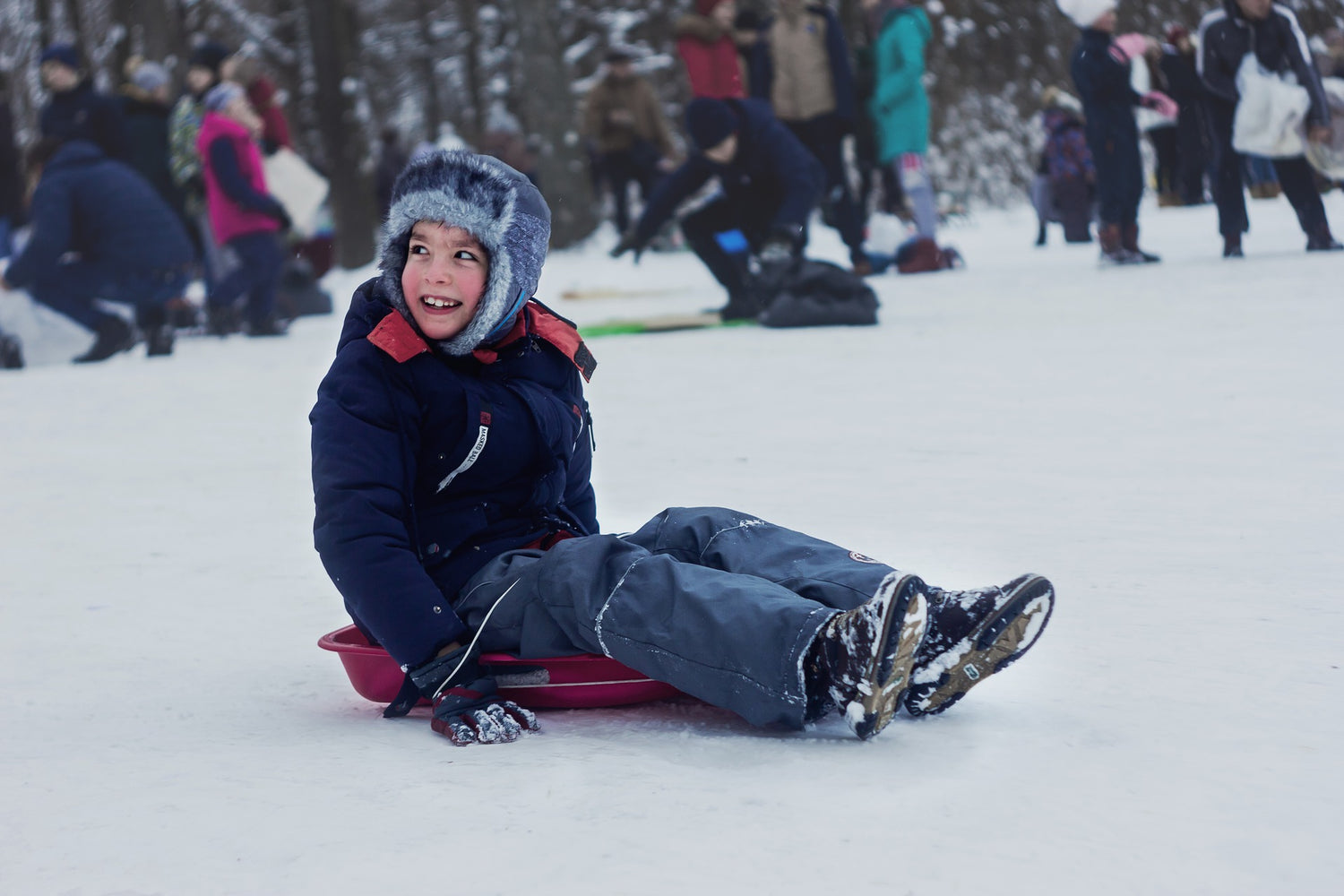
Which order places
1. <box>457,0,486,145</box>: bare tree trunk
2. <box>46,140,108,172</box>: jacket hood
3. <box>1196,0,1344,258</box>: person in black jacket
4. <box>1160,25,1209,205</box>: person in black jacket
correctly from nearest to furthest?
1. <box>46,140,108,172</box>: jacket hood
2. <box>1196,0,1344,258</box>: person in black jacket
3. <box>1160,25,1209,205</box>: person in black jacket
4. <box>457,0,486,145</box>: bare tree trunk

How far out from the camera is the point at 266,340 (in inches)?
351

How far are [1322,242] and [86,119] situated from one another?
6.91m

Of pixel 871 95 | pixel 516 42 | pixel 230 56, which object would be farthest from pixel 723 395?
pixel 516 42

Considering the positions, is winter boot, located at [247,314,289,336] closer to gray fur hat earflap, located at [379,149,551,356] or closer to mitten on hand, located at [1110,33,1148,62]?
mitten on hand, located at [1110,33,1148,62]

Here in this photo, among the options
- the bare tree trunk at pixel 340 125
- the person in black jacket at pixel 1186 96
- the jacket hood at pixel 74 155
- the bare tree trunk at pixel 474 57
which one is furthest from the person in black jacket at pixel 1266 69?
the bare tree trunk at pixel 474 57

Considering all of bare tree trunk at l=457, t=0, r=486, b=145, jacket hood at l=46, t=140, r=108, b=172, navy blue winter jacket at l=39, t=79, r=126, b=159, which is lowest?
jacket hood at l=46, t=140, r=108, b=172

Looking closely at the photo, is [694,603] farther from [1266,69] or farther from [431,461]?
[1266,69]

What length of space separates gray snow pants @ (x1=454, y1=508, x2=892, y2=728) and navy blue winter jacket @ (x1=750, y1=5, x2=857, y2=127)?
7.86 m

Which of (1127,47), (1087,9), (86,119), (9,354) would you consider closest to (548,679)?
(9,354)

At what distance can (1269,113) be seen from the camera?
330 inches

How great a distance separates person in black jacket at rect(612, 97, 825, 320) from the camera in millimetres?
7883

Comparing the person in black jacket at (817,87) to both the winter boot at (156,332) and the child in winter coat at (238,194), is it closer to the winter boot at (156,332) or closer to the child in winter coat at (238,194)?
the child in winter coat at (238,194)

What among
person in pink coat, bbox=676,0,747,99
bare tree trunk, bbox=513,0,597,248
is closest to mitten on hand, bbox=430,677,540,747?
person in pink coat, bbox=676,0,747,99

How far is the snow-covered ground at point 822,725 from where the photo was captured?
1631mm
